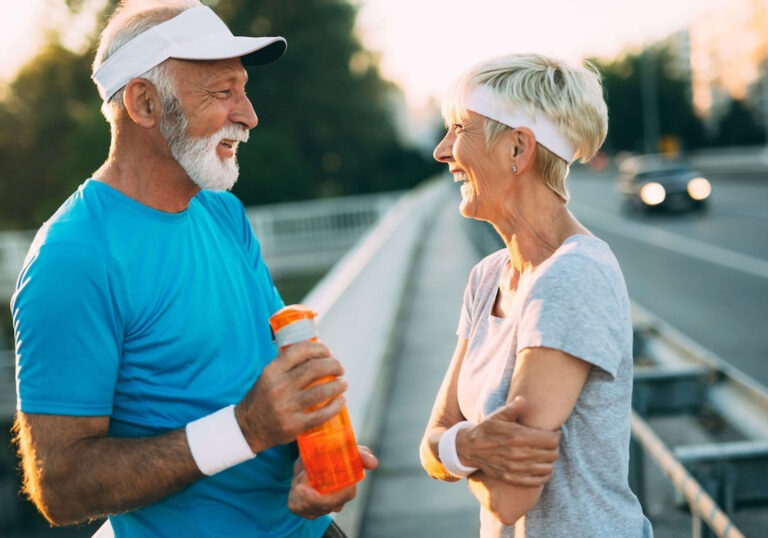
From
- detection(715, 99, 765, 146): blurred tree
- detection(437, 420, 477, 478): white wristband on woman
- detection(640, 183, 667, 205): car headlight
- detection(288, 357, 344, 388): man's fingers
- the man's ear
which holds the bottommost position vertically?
detection(715, 99, 765, 146): blurred tree

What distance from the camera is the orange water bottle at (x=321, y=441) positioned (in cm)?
182

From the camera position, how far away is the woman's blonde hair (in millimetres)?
1938

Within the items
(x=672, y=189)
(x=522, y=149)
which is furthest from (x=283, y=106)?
(x=522, y=149)

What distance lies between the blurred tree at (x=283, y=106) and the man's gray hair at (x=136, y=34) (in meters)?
35.2

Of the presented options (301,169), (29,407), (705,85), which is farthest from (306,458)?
(705,85)

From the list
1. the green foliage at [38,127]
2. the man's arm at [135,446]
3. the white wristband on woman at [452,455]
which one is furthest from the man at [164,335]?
the green foliage at [38,127]

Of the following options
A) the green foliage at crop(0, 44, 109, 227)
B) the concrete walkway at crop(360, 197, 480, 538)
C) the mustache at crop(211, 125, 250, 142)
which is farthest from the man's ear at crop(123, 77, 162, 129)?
the green foliage at crop(0, 44, 109, 227)

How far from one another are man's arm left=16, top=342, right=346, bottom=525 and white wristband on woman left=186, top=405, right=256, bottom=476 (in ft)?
0.06

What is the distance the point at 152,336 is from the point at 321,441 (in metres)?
0.46

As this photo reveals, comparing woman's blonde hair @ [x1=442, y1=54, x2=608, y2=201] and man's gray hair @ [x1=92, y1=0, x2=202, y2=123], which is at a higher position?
man's gray hair @ [x1=92, y1=0, x2=202, y2=123]

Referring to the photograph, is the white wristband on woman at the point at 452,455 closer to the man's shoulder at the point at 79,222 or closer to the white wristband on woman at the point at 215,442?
the white wristband on woman at the point at 215,442

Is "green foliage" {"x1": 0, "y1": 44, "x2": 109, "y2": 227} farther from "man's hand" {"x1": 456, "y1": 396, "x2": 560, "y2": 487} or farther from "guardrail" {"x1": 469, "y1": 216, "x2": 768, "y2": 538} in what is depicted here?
"man's hand" {"x1": 456, "y1": 396, "x2": 560, "y2": 487}

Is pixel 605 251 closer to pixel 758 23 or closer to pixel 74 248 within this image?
pixel 74 248

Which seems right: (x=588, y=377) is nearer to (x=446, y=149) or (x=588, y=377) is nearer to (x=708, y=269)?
(x=446, y=149)
